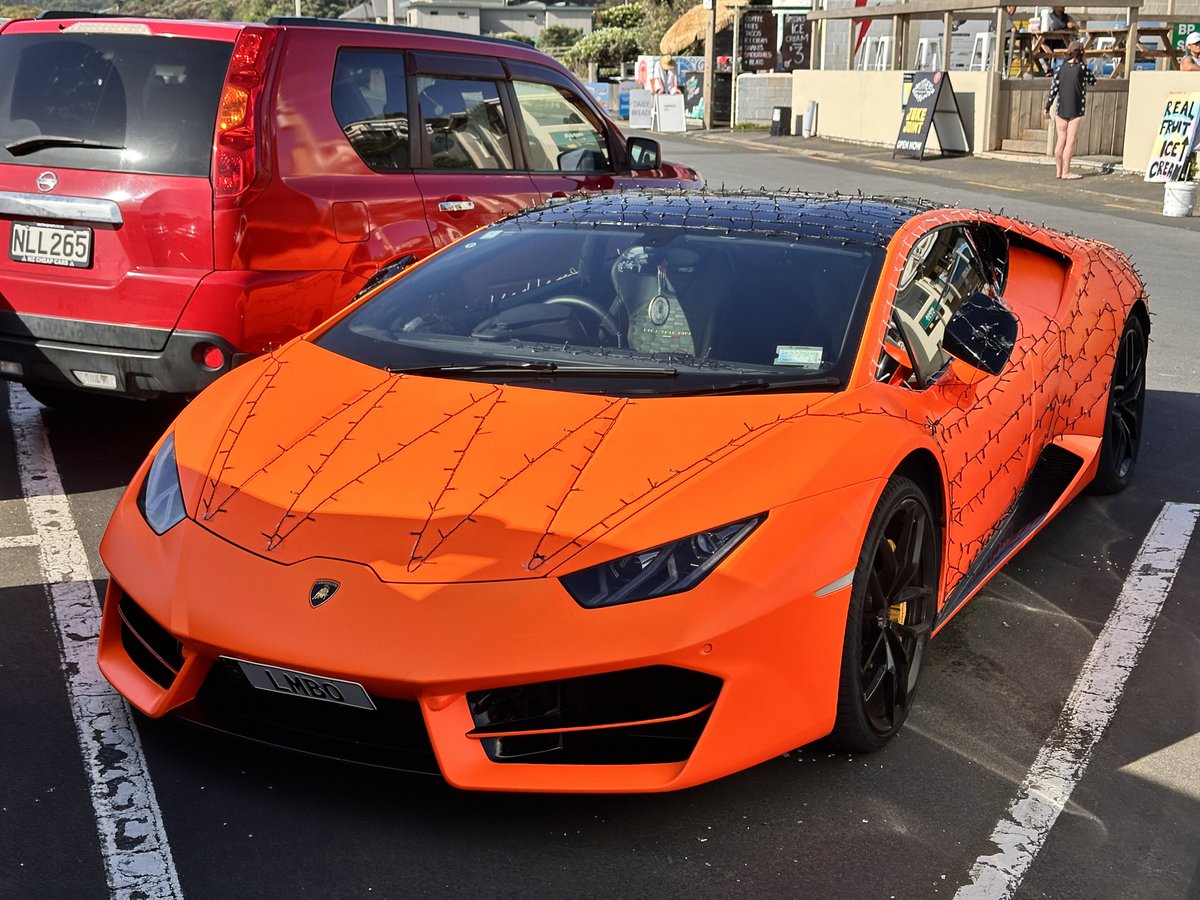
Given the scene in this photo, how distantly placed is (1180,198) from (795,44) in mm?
23663

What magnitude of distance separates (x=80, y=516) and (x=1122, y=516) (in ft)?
13.4

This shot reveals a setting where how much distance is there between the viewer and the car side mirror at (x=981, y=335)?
13.9ft

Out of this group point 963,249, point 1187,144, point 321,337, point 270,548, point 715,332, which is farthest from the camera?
point 1187,144

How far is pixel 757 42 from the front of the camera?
40438 mm

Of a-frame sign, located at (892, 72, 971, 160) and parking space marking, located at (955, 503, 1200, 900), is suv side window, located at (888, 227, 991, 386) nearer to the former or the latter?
parking space marking, located at (955, 503, 1200, 900)

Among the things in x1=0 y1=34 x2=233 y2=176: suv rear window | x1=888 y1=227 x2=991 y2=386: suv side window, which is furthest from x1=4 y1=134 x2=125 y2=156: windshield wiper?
x1=888 y1=227 x2=991 y2=386: suv side window

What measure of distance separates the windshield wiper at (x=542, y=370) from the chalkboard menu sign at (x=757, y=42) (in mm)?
37914

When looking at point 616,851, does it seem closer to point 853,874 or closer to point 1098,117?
point 853,874

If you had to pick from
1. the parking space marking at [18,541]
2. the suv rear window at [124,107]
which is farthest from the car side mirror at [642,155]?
the parking space marking at [18,541]

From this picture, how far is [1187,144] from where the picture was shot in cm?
1941

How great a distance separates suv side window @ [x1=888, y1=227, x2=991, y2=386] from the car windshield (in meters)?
0.15

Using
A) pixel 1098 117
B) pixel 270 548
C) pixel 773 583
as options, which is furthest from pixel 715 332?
pixel 1098 117

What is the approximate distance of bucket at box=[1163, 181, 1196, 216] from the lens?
16.7 metres

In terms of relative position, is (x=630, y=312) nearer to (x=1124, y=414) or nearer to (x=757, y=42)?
(x=1124, y=414)
